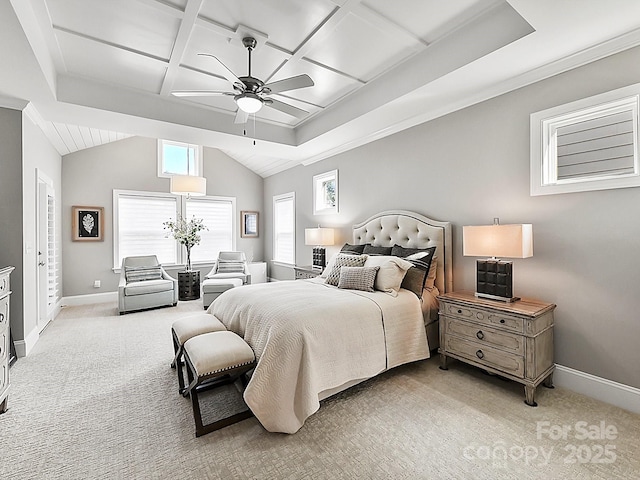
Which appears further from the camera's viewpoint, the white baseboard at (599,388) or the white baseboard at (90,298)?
the white baseboard at (90,298)

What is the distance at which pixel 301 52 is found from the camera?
2.93m

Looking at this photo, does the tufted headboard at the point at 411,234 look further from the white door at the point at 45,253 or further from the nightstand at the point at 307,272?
the white door at the point at 45,253

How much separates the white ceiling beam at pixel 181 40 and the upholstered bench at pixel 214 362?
2460mm

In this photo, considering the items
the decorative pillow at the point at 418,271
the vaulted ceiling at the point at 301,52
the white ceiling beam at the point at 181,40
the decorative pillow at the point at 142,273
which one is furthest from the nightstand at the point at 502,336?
the decorative pillow at the point at 142,273

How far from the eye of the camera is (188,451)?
6.11 ft

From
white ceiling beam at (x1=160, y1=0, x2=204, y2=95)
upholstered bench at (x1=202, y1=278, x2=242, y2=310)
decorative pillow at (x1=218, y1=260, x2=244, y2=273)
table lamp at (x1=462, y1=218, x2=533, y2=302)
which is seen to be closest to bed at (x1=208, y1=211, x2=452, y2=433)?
table lamp at (x1=462, y1=218, x2=533, y2=302)

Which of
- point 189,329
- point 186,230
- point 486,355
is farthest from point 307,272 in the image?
point 186,230

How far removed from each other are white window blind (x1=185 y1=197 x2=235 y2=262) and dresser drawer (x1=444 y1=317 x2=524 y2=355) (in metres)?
5.69

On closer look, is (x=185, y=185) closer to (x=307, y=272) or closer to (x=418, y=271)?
(x=307, y=272)

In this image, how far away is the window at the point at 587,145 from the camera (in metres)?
2.30

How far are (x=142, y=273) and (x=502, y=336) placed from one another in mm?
5626

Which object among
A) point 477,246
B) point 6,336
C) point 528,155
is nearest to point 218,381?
point 6,336

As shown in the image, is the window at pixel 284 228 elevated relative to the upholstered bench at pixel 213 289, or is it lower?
elevated

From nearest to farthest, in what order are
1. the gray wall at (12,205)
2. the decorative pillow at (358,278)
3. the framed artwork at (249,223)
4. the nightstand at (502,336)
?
1. the nightstand at (502,336)
2. the decorative pillow at (358,278)
3. the gray wall at (12,205)
4. the framed artwork at (249,223)
